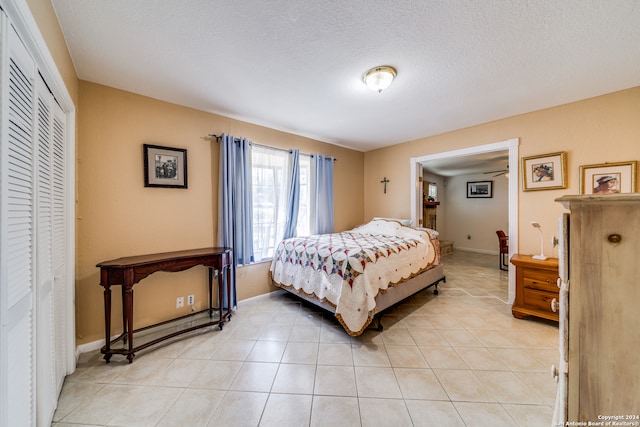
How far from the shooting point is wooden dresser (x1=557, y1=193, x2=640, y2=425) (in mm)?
697

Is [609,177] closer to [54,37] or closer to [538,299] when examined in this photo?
[538,299]

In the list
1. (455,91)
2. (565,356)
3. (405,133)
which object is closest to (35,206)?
(565,356)

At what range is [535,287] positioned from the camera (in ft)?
7.97

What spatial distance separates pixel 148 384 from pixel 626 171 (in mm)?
4721

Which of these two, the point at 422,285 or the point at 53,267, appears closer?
the point at 53,267

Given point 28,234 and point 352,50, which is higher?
point 352,50

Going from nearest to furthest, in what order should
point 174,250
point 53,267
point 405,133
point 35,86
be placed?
point 35,86 → point 53,267 → point 174,250 → point 405,133

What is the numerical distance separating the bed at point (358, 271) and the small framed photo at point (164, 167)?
→ 1.50 m

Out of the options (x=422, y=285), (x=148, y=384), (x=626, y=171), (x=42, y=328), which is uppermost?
(x=626, y=171)

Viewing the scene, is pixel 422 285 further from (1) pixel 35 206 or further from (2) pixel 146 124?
(2) pixel 146 124

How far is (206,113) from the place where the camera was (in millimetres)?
2668

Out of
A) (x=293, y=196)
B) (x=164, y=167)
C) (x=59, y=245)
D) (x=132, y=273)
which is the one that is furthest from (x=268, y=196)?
(x=59, y=245)

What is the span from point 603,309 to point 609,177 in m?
2.73

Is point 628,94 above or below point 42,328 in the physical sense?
above
